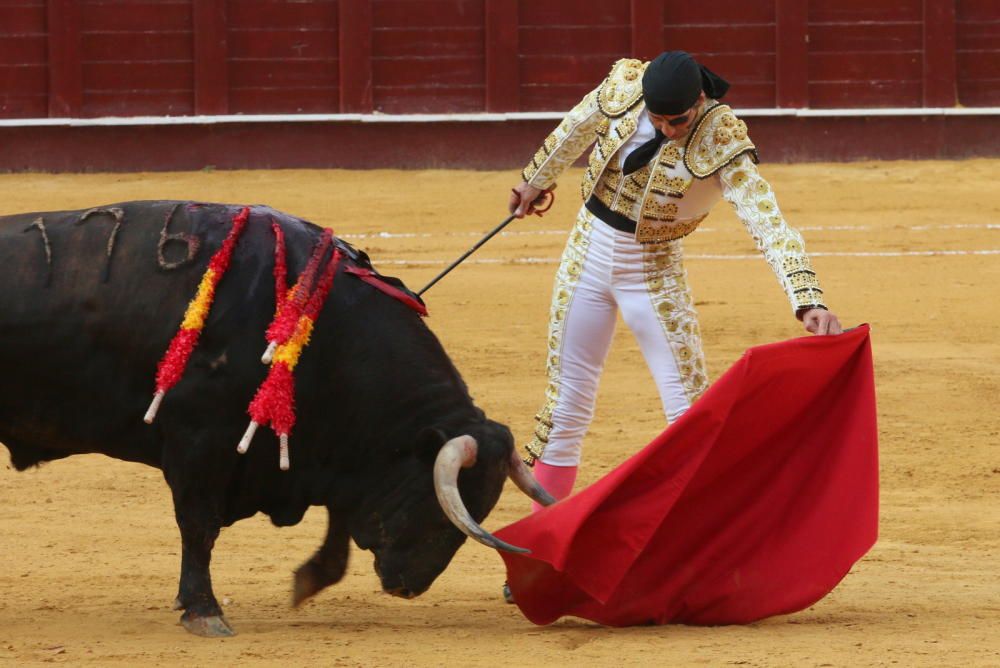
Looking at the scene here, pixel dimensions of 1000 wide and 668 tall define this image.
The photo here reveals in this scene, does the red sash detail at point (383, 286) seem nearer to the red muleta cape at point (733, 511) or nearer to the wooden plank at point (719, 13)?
the red muleta cape at point (733, 511)

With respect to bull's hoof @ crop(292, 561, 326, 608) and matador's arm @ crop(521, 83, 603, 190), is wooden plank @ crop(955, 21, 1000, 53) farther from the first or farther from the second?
bull's hoof @ crop(292, 561, 326, 608)

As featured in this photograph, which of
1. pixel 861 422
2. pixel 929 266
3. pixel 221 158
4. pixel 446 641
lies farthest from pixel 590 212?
pixel 221 158

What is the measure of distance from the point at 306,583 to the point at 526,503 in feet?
4.30

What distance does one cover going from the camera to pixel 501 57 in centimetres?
1250

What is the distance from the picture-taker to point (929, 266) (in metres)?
9.11

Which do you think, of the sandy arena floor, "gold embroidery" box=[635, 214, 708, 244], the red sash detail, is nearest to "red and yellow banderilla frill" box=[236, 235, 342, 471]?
the red sash detail

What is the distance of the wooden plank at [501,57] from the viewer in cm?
1242

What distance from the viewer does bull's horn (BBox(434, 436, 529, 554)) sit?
11.3ft

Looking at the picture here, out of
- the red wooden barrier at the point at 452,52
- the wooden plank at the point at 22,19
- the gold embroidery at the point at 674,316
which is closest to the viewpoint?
the gold embroidery at the point at 674,316

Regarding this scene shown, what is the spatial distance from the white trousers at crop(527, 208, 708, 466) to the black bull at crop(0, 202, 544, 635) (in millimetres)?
347

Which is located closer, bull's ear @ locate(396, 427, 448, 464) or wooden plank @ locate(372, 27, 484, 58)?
bull's ear @ locate(396, 427, 448, 464)

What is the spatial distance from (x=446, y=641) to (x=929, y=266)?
608 cm

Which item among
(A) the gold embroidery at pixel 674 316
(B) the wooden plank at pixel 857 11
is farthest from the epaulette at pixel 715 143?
(B) the wooden plank at pixel 857 11

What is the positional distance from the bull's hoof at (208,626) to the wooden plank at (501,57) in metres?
9.06
